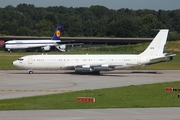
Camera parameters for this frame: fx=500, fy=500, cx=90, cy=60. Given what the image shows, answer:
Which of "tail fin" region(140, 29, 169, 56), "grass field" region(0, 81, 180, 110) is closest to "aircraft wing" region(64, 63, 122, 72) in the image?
"tail fin" region(140, 29, 169, 56)

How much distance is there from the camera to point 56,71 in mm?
74562

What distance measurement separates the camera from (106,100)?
37.8 metres

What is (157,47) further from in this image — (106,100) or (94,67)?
(106,100)

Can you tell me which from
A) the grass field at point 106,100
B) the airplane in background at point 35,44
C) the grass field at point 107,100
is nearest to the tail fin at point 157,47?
the grass field at point 107,100

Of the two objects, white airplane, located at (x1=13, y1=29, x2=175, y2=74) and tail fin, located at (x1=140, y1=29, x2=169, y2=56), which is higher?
tail fin, located at (x1=140, y1=29, x2=169, y2=56)

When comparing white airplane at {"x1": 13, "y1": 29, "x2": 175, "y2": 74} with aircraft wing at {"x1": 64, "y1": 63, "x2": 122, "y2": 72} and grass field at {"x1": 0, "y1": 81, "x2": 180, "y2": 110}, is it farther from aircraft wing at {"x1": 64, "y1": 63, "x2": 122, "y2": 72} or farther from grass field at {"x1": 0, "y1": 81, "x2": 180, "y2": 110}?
grass field at {"x1": 0, "y1": 81, "x2": 180, "y2": 110}

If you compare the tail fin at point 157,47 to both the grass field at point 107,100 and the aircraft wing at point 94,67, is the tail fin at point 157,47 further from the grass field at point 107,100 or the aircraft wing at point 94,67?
the grass field at point 107,100

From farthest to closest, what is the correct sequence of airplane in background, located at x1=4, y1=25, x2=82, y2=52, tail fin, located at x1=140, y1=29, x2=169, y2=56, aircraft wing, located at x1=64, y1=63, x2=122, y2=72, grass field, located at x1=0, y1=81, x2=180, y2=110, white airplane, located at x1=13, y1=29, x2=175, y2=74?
airplane in background, located at x1=4, y1=25, x2=82, y2=52 < tail fin, located at x1=140, y1=29, x2=169, y2=56 < white airplane, located at x1=13, y1=29, x2=175, y2=74 < aircraft wing, located at x1=64, y1=63, x2=122, y2=72 < grass field, located at x1=0, y1=81, x2=180, y2=110

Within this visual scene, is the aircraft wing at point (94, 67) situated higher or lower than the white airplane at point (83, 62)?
lower

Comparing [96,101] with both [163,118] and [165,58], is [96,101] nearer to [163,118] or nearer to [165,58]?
[163,118]

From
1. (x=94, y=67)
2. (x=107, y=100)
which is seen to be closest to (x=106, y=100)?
(x=107, y=100)

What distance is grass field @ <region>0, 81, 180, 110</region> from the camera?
34031 mm

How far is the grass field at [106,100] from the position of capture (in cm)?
3403

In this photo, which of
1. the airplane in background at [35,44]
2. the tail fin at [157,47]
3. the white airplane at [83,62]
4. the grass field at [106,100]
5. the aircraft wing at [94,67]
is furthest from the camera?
the airplane in background at [35,44]
